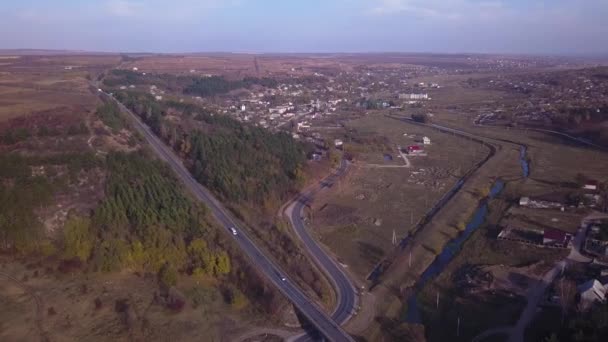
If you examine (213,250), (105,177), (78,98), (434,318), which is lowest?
(434,318)

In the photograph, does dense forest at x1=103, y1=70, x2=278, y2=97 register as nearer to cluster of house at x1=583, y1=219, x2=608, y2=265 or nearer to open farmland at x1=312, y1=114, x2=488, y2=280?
open farmland at x1=312, y1=114, x2=488, y2=280

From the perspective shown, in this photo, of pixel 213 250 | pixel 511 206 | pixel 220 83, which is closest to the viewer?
pixel 213 250

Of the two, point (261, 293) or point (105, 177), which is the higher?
point (105, 177)

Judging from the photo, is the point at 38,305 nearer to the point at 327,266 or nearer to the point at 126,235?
the point at 126,235

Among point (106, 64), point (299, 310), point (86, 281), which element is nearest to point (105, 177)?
point (86, 281)

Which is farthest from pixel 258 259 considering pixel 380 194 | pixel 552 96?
pixel 552 96

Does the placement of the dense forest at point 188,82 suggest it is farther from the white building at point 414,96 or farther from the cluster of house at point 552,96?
the cluster of house at point 552,96

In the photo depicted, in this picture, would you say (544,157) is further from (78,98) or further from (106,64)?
(106,64)
